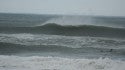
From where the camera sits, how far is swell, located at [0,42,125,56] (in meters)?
11.7

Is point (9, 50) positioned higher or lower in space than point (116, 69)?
lower

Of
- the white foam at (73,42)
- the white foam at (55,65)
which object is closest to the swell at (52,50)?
the white foam at (73,42)

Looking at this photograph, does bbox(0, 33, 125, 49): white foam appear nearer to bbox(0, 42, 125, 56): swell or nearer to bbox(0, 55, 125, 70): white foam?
bbox(0, 42, 125, 56): swell

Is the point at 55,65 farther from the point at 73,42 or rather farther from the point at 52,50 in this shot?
the point at 73,42

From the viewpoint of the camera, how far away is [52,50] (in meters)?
12.3

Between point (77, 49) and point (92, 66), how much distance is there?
4413 millimetres

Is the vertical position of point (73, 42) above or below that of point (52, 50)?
below

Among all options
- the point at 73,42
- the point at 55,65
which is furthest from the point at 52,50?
the point at 55,65

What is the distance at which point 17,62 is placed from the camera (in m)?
8.70

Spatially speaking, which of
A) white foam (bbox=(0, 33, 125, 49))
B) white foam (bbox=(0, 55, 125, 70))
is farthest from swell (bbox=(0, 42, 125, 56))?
white foam (bbox=(0, 55, 125, 70))

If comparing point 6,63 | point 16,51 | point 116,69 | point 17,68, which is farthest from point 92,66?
point 16,51

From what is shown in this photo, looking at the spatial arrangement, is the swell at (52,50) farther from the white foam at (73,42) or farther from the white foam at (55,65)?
the white foam at (55,65)

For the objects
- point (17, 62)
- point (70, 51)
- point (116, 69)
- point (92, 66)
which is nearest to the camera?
point (116, 69)

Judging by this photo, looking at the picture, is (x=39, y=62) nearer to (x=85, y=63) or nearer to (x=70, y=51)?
(x=85, y=63)
